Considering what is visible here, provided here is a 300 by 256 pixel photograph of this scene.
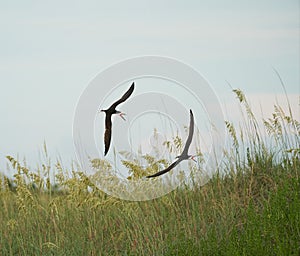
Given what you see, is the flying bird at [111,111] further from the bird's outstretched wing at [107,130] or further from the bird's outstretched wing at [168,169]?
the bird's outstretched wing at [168,169]

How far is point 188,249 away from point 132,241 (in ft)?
3.11

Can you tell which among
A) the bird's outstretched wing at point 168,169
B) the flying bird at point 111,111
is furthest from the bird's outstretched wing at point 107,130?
the bird's outstretched wing at point 168,169

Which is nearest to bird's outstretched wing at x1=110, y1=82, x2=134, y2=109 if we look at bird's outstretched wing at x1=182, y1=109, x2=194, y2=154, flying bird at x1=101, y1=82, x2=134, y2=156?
flying bird at x1=101, y1=82, x2=134, y2=156

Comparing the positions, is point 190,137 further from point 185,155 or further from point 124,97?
point 124,97

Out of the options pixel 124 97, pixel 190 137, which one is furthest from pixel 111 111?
pixel 190 137

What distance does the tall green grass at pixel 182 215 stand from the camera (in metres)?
5.25

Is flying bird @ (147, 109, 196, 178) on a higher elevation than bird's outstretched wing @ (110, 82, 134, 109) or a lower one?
lower

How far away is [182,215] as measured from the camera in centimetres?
611

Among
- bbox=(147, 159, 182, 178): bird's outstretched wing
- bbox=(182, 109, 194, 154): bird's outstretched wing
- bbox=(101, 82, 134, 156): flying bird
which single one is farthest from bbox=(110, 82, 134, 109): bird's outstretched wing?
bbox=(147, 159, 182, 178): bird's outstretched wing

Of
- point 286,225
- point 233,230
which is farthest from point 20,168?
point 286,225

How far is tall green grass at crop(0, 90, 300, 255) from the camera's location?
207 inches

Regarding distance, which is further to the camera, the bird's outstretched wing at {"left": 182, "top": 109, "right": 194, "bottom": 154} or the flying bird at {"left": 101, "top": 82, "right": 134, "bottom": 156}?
the bird's outstretched wing at {"left": 182, "top": 109, "right": 194, "bottom": 154}

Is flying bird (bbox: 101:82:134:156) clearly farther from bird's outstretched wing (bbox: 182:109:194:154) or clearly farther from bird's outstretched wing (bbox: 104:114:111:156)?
bird's outstretched wing (bbox: 182:109:194:154)

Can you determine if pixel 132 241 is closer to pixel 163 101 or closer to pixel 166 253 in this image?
pixel 166 253
